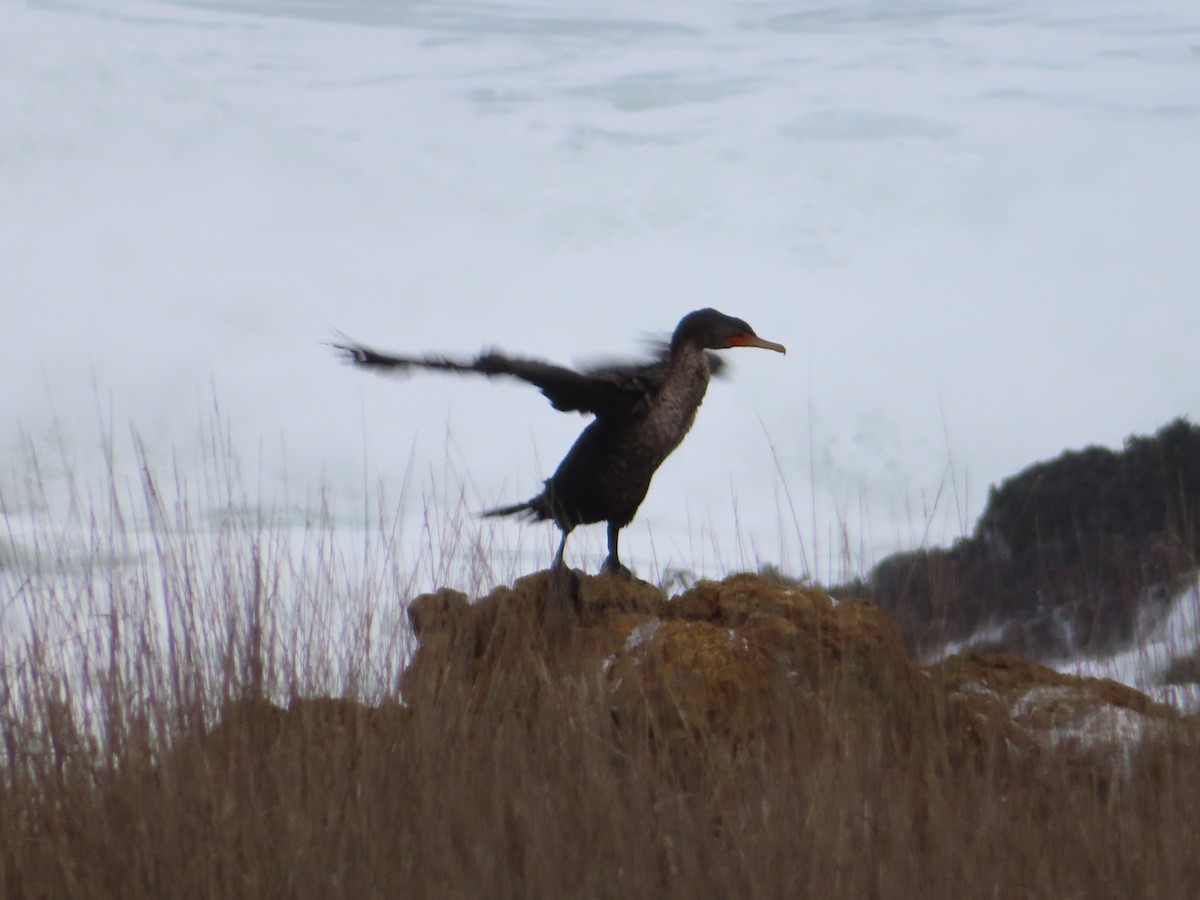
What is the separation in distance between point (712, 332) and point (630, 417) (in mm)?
490

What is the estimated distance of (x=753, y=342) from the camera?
6062 millimetres

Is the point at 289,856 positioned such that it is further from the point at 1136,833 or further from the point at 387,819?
the point at 1136,833

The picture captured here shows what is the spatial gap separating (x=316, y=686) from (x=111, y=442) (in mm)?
1290

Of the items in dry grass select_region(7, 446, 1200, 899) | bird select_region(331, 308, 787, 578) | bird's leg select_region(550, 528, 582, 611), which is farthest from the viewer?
Result: bird select_region(331, 308, 787, 578)

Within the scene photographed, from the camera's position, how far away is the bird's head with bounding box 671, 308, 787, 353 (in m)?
6.01

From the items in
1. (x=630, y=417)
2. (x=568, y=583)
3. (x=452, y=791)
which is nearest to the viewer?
(x=452, y=791)

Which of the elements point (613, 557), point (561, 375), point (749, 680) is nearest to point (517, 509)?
point (613, 557)

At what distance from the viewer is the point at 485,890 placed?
3.64 m

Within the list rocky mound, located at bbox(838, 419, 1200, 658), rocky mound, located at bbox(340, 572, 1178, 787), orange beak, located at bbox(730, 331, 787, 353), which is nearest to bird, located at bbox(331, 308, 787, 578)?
orange beak, located at bbox(730, 331, 787, 353)

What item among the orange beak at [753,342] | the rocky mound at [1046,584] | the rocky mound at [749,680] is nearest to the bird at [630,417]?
the orange beak at [753,342]

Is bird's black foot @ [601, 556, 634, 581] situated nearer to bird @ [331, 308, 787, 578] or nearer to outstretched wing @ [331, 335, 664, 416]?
bird @ [331, 308, 787, 578]

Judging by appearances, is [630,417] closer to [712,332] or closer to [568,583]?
[712,332]

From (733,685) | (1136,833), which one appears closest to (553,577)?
(733,685)

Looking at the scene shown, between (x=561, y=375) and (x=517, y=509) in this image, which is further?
(x=517, y=509)
